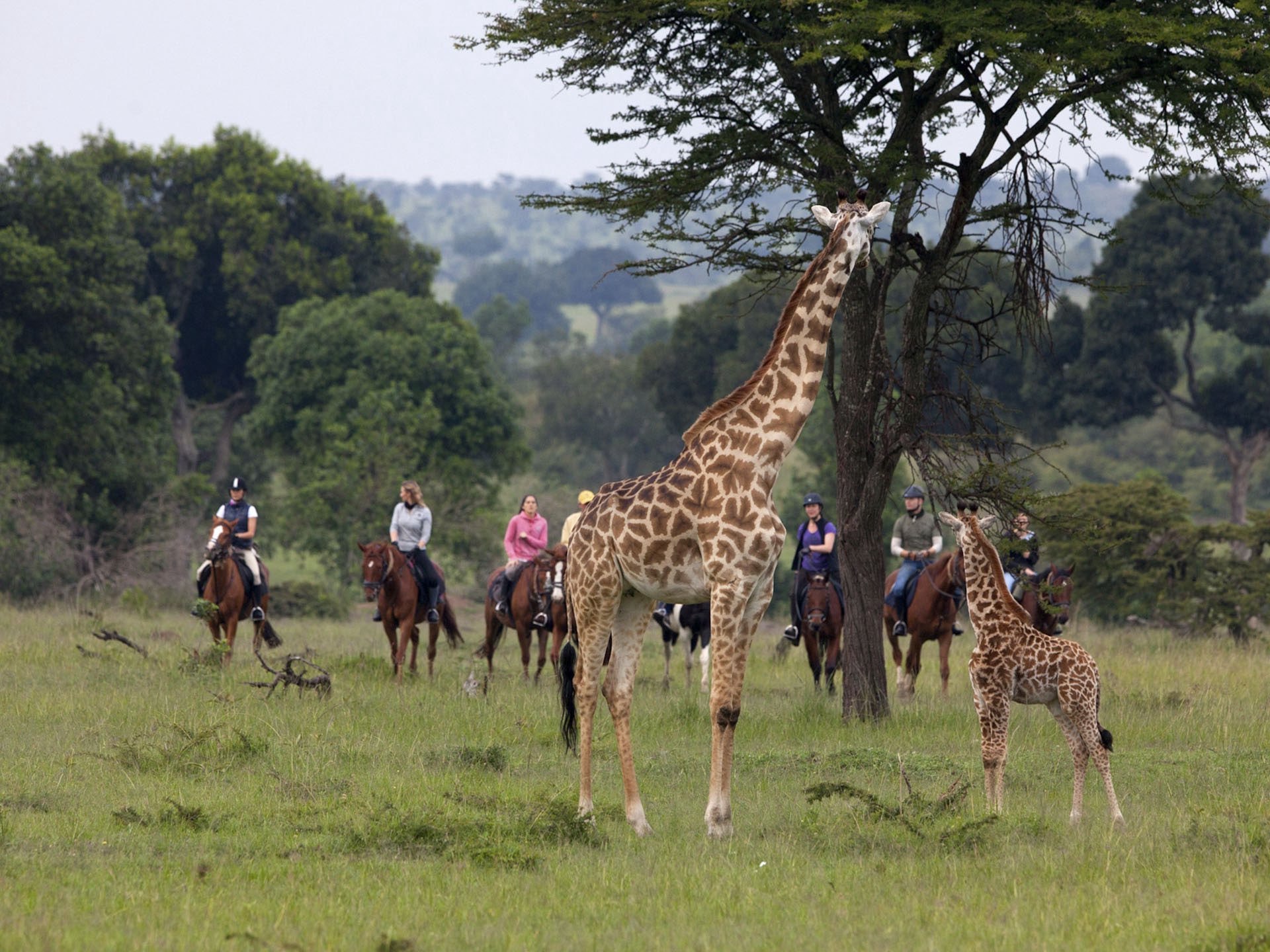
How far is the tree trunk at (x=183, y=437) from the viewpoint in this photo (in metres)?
41.4

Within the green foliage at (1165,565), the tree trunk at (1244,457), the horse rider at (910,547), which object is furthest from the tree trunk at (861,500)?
the tree trunk at (1244,457)

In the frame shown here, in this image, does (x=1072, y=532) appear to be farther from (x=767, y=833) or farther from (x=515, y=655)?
(x=515, y=655)

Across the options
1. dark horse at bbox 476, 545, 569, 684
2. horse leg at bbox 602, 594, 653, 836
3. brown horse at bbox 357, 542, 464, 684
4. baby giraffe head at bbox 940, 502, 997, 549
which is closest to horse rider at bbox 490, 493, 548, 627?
dark horse at bbox 476, 545, 569, 684

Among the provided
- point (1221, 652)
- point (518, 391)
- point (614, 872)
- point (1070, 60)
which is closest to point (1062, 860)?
point (614, 872)

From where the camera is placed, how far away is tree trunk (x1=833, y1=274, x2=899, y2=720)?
1351 centimetres

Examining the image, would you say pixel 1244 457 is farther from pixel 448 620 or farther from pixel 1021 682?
pixel 1021 682

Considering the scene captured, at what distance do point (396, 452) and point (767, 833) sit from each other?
86.7ft

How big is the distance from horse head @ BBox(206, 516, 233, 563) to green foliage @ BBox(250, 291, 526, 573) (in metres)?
15.8

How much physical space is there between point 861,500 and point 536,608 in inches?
241

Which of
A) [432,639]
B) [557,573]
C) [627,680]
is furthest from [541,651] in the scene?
[627,680]

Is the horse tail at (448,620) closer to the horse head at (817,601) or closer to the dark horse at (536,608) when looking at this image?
the dark horse at (536,608)

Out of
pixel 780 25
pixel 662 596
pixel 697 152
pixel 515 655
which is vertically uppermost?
pixel 780 25

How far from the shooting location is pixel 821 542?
55.7ft

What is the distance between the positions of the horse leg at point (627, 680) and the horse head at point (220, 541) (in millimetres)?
8882
